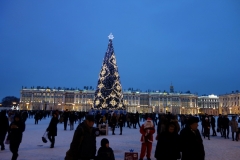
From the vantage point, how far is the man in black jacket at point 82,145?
389 cm

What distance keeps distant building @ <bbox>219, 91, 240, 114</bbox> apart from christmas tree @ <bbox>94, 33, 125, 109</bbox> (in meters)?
75.2

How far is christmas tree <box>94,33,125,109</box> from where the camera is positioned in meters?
27.5

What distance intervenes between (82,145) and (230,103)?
103 meters

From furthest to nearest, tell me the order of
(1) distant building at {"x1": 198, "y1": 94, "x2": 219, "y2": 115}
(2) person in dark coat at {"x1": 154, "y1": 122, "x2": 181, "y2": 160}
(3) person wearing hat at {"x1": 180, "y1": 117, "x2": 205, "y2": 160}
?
(1) distant building at {"x1": 198, "y1": 94, "x2": 219, "y2": 115}, (2) person in dark coat at {"x1": 154, "y1": 122, "x2": 181, "y2": 160}, (3) person wearing hat at {"x1": 180, "y1": 117, "x2": 205, "y2": 160}

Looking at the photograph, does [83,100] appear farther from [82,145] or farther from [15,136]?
[82,145]

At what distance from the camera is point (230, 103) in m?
97.4

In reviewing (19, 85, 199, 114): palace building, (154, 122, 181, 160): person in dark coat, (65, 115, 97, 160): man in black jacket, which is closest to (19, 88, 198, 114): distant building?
(19, 85, 199, 114): palace building

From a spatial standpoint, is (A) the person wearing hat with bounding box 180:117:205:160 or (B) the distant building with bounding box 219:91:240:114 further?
(B) the distant building with bounding box 219:91:240:114

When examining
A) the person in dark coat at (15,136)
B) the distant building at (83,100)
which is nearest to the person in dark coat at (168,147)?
the person in dark coat at (15,136)

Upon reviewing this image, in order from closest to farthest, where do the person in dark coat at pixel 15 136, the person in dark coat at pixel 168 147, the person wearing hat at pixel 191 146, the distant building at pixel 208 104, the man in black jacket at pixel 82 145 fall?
the man in black jacket at pixel 82 145, the person wearing hat at pixel 191 146, the person in dark coat at pixel 168 147, the person in dark coat at pixel 15 136, the distant building at pixel 208 104

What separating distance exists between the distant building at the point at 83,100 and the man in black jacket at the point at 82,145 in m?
97.0

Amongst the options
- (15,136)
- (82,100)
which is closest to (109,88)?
(15,136)

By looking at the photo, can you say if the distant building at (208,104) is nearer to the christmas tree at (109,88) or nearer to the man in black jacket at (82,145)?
the christmas tree at (109,88)

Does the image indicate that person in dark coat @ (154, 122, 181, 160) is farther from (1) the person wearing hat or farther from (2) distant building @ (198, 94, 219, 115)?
(2) distant building @ (198, 94, 219, 115)
